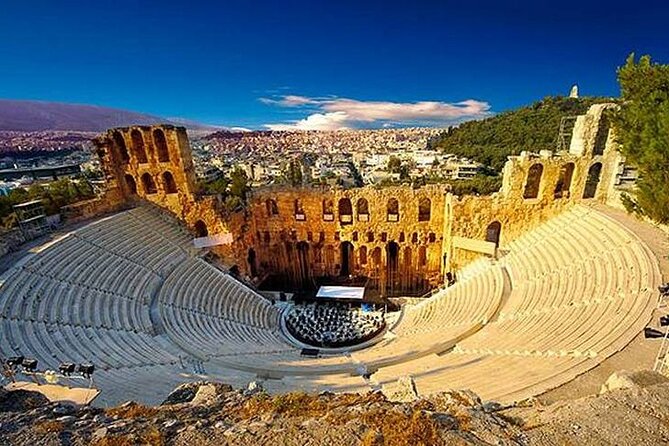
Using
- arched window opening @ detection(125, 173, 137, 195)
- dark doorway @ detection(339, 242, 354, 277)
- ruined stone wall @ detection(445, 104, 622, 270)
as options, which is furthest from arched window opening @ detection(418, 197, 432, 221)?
arched window opening @ detection(125, 173, 137, 195)

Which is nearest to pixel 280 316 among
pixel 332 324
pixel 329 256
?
pixel 332 324

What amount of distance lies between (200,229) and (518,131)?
58770mm

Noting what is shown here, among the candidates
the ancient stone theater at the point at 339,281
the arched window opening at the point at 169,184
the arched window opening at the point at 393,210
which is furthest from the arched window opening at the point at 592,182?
the arched window opening at the point at 169,184

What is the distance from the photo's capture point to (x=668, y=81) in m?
14.3

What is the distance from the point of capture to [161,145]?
A: 21234 mm

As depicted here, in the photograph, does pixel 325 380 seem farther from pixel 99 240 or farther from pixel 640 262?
pixel 99 240

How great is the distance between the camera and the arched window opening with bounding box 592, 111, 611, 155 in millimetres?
17969

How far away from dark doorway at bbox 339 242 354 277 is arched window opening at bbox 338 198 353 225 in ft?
6.07

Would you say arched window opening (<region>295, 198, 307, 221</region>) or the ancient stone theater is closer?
the ancient stone theater

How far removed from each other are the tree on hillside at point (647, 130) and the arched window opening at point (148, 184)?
25011mm

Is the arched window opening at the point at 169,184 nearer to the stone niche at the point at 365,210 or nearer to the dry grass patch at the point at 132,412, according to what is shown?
the stone niche at the point at 365,210

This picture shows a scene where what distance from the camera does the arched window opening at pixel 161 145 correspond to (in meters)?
20.8

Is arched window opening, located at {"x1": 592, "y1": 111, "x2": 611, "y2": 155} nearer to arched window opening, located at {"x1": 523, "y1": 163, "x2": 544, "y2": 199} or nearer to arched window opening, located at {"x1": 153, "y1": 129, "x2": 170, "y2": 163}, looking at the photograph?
arched window opening, located at {"x1": 523, "y1": 163, "x2": 544, "y2": 199}

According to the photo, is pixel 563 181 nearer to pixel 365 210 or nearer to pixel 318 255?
pixel 365 210
